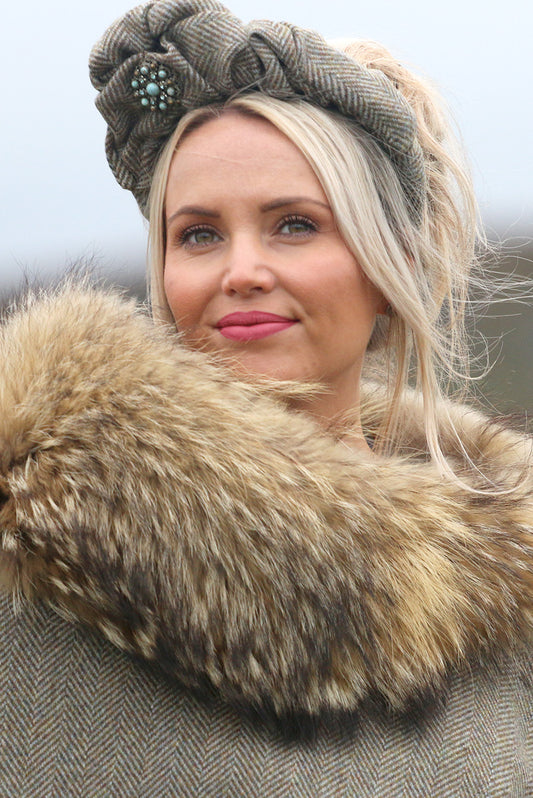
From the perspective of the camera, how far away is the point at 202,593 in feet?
3.69

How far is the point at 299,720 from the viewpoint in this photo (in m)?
1.19

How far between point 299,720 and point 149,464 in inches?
15.6

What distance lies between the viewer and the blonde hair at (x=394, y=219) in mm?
1681

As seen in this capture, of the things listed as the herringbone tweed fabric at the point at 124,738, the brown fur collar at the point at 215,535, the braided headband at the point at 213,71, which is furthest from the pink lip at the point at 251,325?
the herringbone tweed fabric at the point at 124,738

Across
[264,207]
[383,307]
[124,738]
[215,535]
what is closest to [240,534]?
[215,535]

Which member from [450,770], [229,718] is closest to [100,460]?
[229,718]

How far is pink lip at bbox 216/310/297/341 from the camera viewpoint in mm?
1605

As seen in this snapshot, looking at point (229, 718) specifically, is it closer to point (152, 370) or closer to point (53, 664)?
point (53, 664)

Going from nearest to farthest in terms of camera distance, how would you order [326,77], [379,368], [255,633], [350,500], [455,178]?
[255,633]
[350,500]
[326,77]
[455,178]
[379,368]

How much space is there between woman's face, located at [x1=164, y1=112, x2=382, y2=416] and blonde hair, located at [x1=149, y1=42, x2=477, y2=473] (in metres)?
0.03

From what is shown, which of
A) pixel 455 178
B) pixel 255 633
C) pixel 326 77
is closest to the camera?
pixel 255 633

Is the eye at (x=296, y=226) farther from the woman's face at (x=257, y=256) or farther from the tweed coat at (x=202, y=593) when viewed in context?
the tweed coat at (x=202, y=593)

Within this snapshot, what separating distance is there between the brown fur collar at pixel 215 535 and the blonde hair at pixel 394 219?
1.38 ft

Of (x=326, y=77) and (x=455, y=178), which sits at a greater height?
(x=326, y=77)
